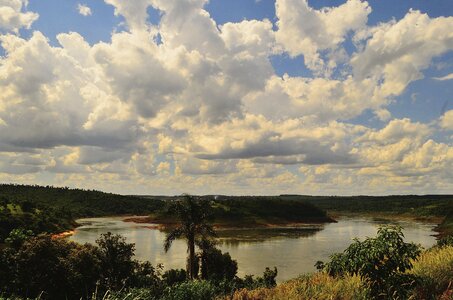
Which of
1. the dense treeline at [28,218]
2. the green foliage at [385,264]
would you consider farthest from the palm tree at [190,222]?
the dense treeline at [28,218]

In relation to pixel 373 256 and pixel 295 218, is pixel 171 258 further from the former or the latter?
pixel 295 218

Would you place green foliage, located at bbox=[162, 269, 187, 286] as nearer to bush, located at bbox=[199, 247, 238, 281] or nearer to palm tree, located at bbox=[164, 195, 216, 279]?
palm tree, located at bbox=[164, 195, 216, 279]

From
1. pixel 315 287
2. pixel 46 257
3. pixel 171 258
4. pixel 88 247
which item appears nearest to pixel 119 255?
pixel 88 247

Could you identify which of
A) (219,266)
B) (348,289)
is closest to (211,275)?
(219,266)

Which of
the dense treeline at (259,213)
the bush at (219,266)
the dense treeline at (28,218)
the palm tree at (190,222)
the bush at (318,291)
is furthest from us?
the dense treeline at (259,213)

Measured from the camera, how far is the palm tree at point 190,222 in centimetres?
4278

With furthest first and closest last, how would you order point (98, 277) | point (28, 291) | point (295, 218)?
point (295, 218) → point (98, 277) → point (28, 291)

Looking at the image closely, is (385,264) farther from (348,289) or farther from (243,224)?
(243,224)

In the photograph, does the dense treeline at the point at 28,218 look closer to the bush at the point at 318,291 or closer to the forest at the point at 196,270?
the forest at the point at 196,270

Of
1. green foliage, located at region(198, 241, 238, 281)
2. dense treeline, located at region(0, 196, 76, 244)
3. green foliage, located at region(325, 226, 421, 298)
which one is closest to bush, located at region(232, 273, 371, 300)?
green foliage, located at region(325, 226, 421, 298)

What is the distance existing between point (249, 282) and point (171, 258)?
30597mm

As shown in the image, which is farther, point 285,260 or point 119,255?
point 285,260

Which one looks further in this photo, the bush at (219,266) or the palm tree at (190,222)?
the bush at (219,266)

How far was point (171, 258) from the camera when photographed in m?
69.9
